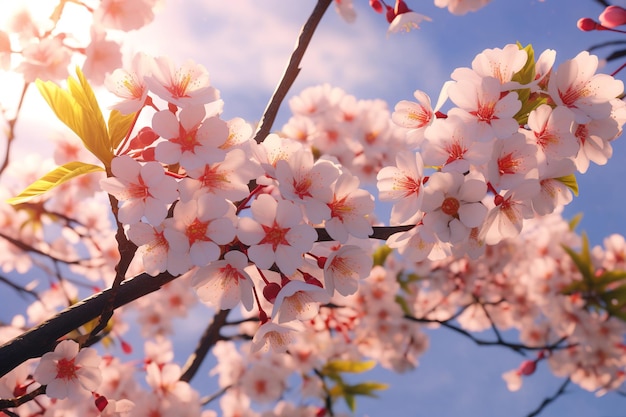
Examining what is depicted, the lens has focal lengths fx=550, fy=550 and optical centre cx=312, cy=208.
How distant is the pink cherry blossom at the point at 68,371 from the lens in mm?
1249

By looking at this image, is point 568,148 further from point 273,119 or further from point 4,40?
point 4,40

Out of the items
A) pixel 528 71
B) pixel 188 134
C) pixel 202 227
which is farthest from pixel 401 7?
pixel 202 227

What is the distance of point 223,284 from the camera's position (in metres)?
1.17

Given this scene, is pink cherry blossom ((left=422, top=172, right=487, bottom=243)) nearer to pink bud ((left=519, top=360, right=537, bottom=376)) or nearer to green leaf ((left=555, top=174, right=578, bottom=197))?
green leaf ((left=555, top=174, right=578, bottom=197))

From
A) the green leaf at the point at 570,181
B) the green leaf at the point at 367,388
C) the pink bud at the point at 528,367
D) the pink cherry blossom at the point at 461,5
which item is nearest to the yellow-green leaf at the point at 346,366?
the green leaf at the point at 367,388

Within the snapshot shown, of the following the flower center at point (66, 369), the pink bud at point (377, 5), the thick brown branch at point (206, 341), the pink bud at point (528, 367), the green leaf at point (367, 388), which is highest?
the pink bud at point (377, 5)

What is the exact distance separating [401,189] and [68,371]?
882 millimetres

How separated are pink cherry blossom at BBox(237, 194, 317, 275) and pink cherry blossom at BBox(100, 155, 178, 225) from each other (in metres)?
0.16

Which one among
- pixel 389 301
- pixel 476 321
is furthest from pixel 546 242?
pixel 389 301

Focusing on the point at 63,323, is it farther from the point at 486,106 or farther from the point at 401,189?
the point at 486,106

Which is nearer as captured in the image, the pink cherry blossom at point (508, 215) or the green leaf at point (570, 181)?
the pink cherry blossom at point (508, 215)

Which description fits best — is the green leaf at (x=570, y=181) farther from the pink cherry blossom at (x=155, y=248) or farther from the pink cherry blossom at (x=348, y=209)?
the pink cherry blossom at (x=155, y=248)

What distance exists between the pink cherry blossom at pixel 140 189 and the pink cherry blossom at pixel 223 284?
147 millimetres

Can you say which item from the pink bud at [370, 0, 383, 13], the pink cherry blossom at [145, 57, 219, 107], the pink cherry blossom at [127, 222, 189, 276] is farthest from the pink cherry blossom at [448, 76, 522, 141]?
the pink bud at [370, 0, 383, 13]
